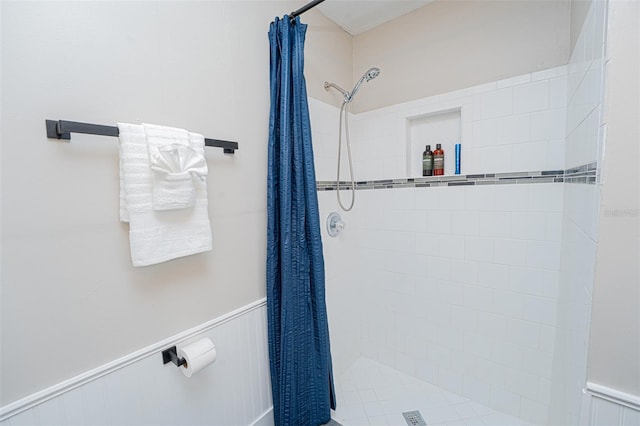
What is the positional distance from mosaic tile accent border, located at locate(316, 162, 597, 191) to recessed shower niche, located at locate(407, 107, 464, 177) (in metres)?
0.08

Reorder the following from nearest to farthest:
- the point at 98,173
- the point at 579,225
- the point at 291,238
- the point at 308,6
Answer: the point at 98,173, the point at 579,225, the point at 308,6, the point at 291,238

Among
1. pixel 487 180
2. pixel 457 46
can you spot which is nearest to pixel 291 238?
pixel 487 180

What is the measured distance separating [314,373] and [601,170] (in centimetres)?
151

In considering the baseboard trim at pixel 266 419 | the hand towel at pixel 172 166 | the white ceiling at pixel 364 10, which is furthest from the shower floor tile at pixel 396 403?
Answer: the white ceiling at pixel 364 10

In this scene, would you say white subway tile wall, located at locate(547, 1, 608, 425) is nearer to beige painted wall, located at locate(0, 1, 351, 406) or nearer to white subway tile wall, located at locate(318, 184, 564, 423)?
white subway tile wall, located at locate(318, 184, 564, 423)

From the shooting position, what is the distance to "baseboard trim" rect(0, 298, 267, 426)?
78 centimetres

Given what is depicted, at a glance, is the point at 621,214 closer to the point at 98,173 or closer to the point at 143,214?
the point at 143,214

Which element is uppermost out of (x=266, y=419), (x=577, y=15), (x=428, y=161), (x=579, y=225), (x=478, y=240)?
(x=577, y=15)

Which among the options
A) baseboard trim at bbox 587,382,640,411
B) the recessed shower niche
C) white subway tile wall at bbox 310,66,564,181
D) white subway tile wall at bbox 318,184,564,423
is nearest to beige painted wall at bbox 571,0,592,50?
white subway tile wall at bbox 310,66,564,181

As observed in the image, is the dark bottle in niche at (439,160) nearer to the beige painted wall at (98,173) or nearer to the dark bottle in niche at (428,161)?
the dark bottle in niche at (428,161)

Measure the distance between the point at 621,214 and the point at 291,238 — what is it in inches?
46.5

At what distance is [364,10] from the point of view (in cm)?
182

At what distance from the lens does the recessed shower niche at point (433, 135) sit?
1775 mm

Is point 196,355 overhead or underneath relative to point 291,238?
underneath
